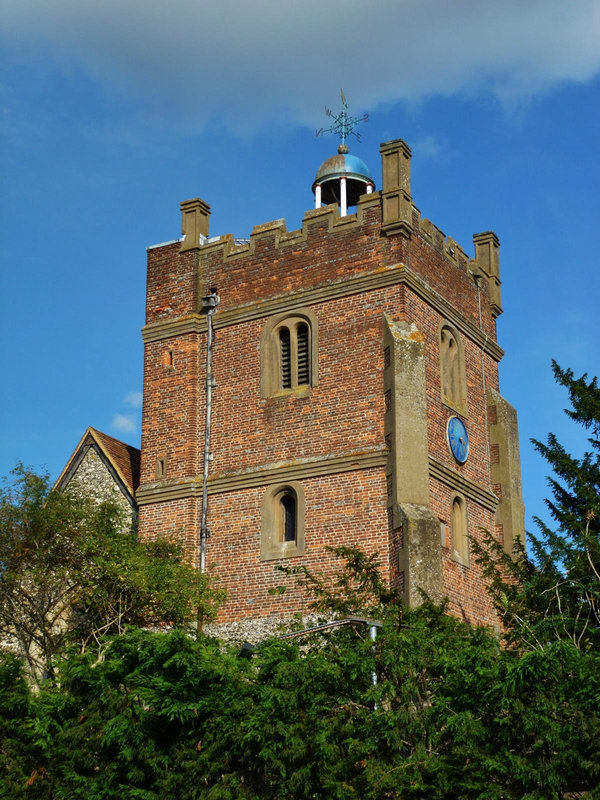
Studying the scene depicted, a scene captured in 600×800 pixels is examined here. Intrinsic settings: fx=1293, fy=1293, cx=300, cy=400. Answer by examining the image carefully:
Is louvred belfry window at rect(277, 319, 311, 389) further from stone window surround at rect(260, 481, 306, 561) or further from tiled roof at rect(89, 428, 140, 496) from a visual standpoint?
tiled roof at rect(89, 428, 140, 496)

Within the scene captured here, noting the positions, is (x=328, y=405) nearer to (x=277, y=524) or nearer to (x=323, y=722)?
(x=277, y=524)

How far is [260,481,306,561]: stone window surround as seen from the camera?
27703 millimetres

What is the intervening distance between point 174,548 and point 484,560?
6.98 meters

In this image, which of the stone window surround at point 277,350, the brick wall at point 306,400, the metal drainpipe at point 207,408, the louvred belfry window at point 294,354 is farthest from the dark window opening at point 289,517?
the louvred belfry window at point 294,354

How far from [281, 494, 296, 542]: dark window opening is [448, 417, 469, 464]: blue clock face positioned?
3782 mm

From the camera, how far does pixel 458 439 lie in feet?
96.3

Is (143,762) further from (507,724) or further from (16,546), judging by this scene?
(16,546)

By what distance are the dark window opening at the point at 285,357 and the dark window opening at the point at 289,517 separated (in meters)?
2.60

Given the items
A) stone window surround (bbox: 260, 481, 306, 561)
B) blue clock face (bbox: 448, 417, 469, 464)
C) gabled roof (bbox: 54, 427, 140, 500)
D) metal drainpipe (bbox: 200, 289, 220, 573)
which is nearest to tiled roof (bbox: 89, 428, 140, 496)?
gabled roof (bbox: 54, 427, 140, 500)

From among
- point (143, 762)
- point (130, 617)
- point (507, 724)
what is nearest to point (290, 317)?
point (130, 617)

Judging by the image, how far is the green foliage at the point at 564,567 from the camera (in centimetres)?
2045

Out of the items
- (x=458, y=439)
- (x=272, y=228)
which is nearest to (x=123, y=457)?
(x=272, y=228)

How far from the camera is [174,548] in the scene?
28406 millimetres

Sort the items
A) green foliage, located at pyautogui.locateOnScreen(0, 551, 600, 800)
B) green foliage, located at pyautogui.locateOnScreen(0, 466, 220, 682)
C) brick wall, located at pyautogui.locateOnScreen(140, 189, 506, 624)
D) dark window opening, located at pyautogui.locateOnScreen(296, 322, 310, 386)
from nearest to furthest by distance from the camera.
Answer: green foliage, located at pyautogui.locateOnScreen(0, 551, 600, 800), green foliage, located at pyautogui.locateOnScreen(0, 466, 220, 682), brick wall, located at pyautogui.locateOnScreen(140, 189, 506, 624), dark window opening, located at pyautogui.locateOnScreen(296, 322, 310, 386)
